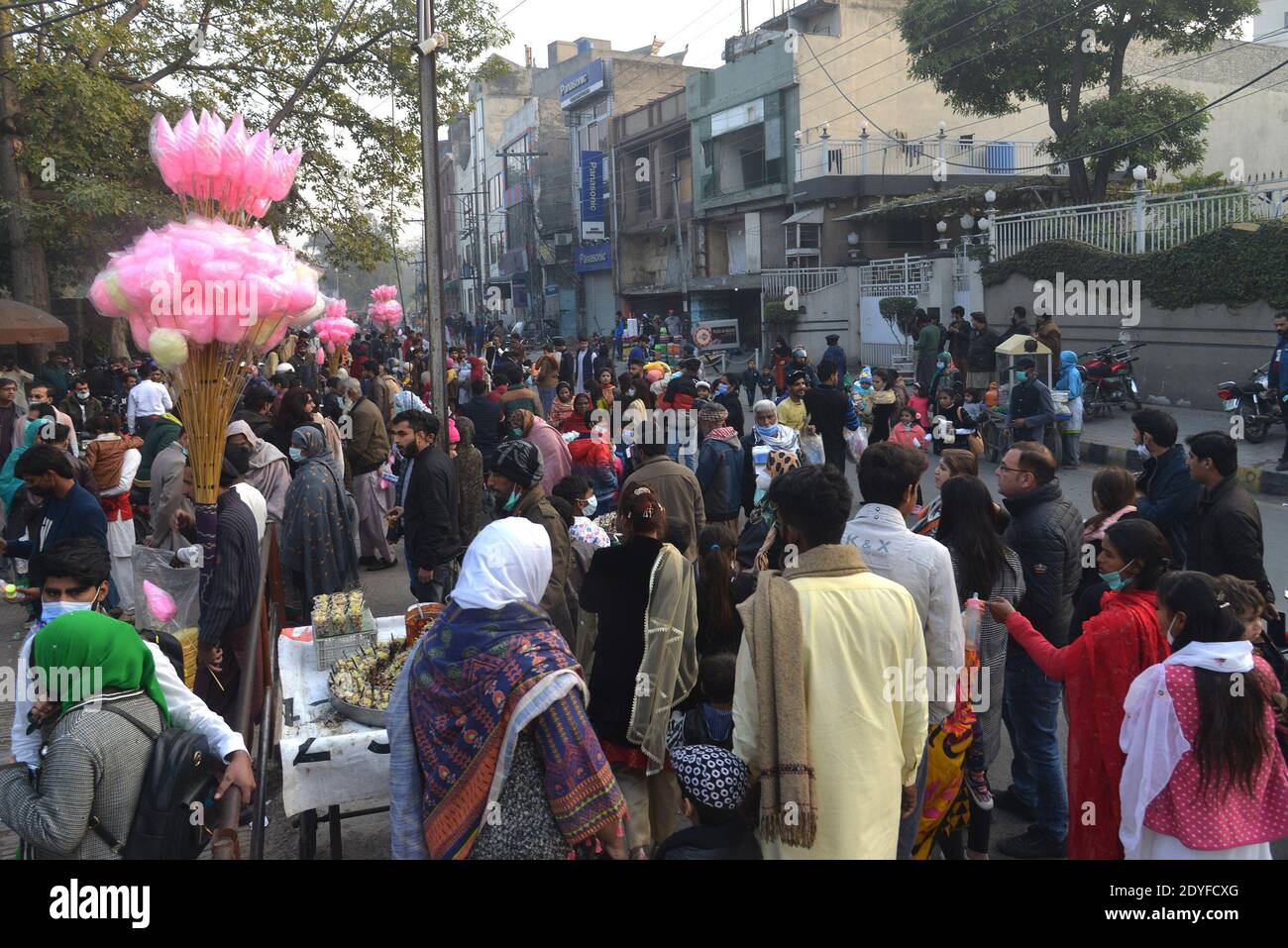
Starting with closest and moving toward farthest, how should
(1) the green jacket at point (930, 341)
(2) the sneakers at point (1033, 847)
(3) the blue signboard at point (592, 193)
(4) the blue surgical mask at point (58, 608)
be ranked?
1. (4) the blue surgical mask at point (58, 608)
2. (2) the sneakers at point (1033, 847)
3. (1) the green jacket at point (930, 341)
4. (3) the blue signboard at point (592, 193)

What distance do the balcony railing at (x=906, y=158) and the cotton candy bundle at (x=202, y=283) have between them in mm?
26216

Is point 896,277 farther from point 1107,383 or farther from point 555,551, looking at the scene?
point 555,551

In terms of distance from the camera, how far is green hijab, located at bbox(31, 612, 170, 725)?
8.77ft

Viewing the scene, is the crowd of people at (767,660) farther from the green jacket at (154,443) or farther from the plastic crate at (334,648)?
the green jacket at (154,443)

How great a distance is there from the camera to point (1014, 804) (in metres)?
4.54

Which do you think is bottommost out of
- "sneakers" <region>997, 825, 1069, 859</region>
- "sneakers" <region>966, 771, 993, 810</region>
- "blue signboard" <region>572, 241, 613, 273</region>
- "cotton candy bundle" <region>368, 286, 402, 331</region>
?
"sneakers" <region>997, 825, 1069, 859</region>

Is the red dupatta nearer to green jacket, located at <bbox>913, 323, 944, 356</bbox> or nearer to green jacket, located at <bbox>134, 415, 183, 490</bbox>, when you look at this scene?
green jacket, located at <bbox>134, 415, 183, 490</bbox>

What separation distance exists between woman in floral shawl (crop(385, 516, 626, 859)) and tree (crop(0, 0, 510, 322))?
42.1 ft

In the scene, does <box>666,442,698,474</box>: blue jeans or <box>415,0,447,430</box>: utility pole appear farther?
<box>666,442,698,474</box>: blue jeans

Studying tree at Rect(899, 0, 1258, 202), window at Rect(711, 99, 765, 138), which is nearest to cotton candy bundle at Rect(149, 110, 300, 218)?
tree at Rect(899, 0, 1258, 202)

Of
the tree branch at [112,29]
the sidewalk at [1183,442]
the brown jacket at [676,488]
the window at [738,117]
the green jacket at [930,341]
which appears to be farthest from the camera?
the window at [738,117]

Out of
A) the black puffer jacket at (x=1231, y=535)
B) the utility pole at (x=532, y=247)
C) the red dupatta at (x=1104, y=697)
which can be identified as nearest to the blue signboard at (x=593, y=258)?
the utility pole at (x=532, y=247)

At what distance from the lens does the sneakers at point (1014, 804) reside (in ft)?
14.7
